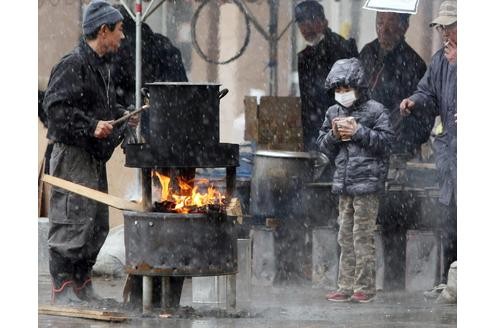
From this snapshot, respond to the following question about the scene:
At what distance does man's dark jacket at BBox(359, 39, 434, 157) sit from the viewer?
Answer: 15.4m

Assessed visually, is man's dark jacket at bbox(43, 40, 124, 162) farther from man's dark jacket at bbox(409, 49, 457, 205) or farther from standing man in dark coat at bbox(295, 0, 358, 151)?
standing man in dark coat at bbox(295, 0, 358, 151)

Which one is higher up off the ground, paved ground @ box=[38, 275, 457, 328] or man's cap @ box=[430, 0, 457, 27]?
man's cap @ box=[430, 0, 457, 27]

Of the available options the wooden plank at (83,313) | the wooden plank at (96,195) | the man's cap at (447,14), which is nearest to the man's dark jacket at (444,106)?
the man's cap at (447,14)

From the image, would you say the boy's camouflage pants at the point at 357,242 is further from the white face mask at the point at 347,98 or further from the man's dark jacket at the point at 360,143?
the white face mask at the point at 347,98

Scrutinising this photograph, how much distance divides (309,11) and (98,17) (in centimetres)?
312

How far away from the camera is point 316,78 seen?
15781mm

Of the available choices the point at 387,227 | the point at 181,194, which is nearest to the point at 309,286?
the point at 387,227

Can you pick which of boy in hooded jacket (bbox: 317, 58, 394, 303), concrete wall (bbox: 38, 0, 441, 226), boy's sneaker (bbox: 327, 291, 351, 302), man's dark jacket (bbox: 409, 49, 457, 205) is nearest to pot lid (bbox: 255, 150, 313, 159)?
concrete wall (bbox: 38, 0, 441, 226)

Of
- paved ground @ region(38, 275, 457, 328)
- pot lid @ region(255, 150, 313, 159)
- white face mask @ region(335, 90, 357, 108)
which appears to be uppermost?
white face mask @ region(335, 90, 357, 108)

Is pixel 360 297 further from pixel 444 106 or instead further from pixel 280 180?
pixel 280 180

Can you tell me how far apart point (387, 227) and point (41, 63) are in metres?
4.20

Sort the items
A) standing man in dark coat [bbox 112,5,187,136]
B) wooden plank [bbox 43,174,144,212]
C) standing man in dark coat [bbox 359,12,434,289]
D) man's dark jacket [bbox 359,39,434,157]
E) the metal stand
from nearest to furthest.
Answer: wooden plank [bbox 43,174,144,212] < the metal stand < standing man in dark coat [bbox 359,12,434,289] < man's dark jacket [bbox 359,39,434,157] < standing man in dark coat [bbox 112,5,187,136]

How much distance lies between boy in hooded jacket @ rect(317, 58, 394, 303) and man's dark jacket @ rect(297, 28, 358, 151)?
4.83ft

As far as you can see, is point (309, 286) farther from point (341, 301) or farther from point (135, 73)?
point (135, 73)
